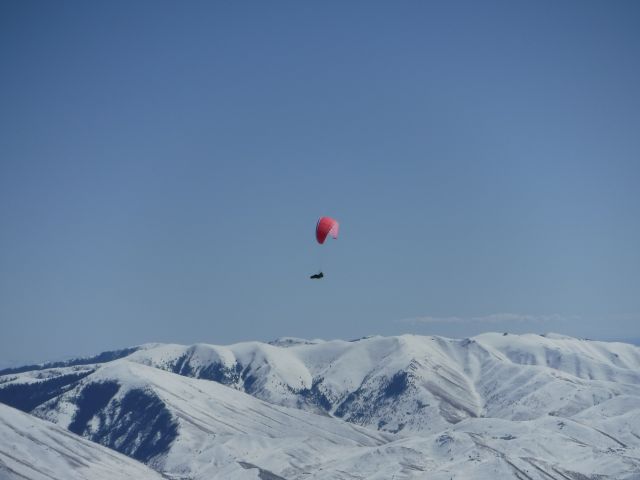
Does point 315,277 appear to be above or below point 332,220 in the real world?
below

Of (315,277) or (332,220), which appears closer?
(315,277)
